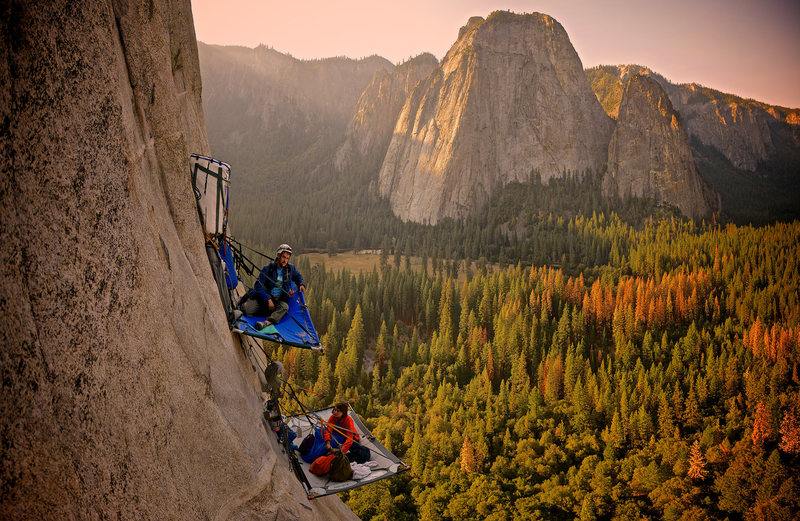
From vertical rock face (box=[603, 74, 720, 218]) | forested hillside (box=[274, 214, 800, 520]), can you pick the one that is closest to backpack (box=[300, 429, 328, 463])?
forested hillside (box=[274, 214, 800, 520])

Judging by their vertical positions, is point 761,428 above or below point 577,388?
below

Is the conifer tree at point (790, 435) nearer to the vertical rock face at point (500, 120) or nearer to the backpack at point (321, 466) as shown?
the backpack at point (321, 466)

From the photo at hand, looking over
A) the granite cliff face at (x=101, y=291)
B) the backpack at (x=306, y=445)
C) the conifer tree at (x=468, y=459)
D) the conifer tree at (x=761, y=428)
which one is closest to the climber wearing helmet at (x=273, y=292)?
the granite cliff face at (x=101, y=291)

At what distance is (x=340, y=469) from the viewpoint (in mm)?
12398

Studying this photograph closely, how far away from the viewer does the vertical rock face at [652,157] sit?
152875mm

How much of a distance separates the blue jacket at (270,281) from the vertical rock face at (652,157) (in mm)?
161839

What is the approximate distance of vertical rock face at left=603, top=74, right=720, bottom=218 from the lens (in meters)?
153

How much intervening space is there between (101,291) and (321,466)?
28.1 ft

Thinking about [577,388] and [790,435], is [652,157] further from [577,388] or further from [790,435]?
[577,388]

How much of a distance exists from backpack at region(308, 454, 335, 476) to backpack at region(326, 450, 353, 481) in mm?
111

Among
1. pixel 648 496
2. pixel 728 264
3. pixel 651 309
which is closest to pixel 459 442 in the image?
pixel 648 496

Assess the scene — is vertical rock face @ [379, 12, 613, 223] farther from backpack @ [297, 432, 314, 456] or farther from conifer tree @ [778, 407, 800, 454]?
backpack @ [297, 432, 314, 456]

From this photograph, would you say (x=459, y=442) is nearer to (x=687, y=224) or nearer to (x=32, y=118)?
(x=32, y=118)

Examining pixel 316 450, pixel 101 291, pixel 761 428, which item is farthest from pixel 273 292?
pixel 761 428
